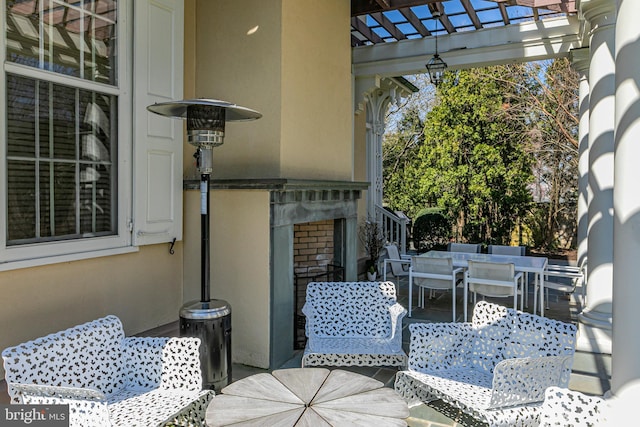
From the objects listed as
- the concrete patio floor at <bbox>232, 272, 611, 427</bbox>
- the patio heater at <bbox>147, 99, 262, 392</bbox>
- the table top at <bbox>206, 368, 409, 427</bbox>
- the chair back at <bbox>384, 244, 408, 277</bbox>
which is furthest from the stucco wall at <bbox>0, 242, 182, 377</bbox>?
the chair back at <bbox>384, 244, 408, 277</bbox>

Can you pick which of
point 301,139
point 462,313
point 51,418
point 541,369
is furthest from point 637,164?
A: point 462,313

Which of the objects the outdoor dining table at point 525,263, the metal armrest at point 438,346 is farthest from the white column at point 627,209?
the outdoor dining table at point 525,263

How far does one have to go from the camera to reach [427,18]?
23.1 ft

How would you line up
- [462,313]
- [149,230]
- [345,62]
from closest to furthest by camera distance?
[149,230] < [345,62] < [462,313]

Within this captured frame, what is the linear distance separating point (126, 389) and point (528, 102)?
11.1 metres

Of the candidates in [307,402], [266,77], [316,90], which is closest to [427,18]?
[316,90]

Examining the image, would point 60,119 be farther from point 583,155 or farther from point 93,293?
point 583,155

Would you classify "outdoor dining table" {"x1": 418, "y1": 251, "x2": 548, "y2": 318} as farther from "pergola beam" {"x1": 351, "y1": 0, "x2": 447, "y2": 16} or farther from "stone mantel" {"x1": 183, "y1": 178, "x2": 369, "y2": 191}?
"pergola beam" {"x1": 351, "y1": 0, "x2": 447, "y2": 16}

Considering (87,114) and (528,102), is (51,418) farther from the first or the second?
(528,102)

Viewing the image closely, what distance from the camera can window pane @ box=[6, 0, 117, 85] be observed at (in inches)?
123

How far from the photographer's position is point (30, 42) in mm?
3188

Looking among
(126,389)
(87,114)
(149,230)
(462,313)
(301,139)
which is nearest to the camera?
(126,389)

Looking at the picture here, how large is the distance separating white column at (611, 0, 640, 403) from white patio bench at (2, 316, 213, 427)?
2.46 metres

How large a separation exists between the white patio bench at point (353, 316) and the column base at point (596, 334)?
7.11 feet
